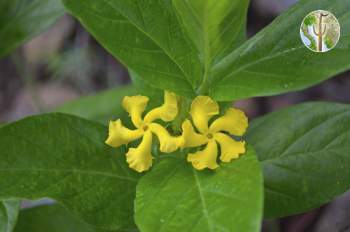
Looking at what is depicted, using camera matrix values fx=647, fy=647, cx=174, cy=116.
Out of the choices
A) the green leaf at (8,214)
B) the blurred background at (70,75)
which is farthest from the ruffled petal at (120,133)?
the blurred background at (70,75)

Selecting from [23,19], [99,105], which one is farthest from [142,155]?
[99,105]

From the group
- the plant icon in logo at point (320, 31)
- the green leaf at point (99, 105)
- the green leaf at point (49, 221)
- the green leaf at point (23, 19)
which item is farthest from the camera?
the green leaf at point (99, 105)

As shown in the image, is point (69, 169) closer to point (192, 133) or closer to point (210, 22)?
point (192, 133)

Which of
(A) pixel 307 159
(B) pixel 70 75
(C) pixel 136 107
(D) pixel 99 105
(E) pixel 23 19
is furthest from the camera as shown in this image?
(B) pixel 70 75

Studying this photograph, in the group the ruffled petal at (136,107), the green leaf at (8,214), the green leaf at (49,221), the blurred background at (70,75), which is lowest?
the blurred background at (70,75)

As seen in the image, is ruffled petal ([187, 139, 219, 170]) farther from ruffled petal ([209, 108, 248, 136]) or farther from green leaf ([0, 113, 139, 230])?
green leaf ([0, 113, 139, 230])

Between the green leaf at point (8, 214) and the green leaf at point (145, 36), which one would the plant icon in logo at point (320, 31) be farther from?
the green leaf at point (8, 214)

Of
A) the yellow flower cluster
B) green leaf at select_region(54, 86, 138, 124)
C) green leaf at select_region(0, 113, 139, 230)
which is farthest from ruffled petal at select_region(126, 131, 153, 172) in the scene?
green leaf at select_region(54, 86, 138, 124)

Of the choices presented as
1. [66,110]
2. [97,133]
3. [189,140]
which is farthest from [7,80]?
[189,140]
